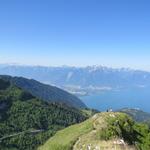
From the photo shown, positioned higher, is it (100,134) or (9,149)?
(100,134)

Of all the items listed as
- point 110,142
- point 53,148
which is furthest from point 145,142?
point 53,148

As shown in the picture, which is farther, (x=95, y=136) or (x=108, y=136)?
(x=95, y=136)

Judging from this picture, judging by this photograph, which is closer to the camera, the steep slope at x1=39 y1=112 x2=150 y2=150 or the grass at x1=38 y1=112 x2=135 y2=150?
the grass at x1=38 y1=112 x2=135 y2=150

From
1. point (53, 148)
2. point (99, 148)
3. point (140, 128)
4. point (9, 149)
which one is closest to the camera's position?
point (99, 148)

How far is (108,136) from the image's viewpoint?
84562mm

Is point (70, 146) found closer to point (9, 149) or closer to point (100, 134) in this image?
point (100, 134)

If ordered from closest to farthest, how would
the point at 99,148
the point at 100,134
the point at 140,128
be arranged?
the point at 99,148 < the point at 100,134 < the point at 140,128

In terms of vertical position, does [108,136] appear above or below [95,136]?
above

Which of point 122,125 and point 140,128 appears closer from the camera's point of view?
point 122,125

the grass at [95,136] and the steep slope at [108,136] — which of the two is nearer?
the grass at [95,136]

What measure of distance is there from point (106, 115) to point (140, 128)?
11.1 metres

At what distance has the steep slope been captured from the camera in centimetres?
8312

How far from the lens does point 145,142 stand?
306 feet

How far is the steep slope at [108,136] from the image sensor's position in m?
83.1
